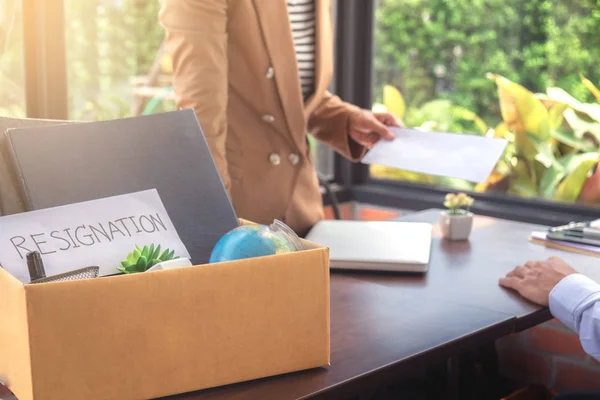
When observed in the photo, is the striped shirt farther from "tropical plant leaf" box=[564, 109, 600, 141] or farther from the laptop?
"tropical plant leaf" box=[564, 109, 600, 141]

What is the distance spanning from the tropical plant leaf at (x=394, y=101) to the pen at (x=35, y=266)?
268 centimetres

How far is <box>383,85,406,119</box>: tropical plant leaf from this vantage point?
352 cm

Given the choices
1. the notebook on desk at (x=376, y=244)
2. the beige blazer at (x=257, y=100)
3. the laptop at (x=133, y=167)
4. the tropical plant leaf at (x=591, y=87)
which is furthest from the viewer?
the tropical plant leaf at (x=591, y=87)

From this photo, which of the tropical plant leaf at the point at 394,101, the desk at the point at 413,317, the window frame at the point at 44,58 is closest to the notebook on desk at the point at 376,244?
the desk at the point at 413,317

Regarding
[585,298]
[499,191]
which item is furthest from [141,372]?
[499,191]

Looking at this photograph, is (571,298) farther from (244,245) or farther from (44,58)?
(44,58)

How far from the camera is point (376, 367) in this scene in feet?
3.47

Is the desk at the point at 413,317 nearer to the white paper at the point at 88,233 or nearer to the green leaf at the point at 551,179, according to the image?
the white paper at the point at 88,233

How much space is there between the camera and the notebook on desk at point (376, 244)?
156 cm

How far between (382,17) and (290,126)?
67.3 inches

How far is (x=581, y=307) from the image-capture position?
134cm

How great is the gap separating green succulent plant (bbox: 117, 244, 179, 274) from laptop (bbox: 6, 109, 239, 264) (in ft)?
0.40

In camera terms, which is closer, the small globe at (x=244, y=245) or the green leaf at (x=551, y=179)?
the small globe at (x=244, y=245)

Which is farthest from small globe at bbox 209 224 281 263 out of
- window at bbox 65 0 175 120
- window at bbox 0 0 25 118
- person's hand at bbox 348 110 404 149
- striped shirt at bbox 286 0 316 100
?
window at bbox 65 0 175 120
